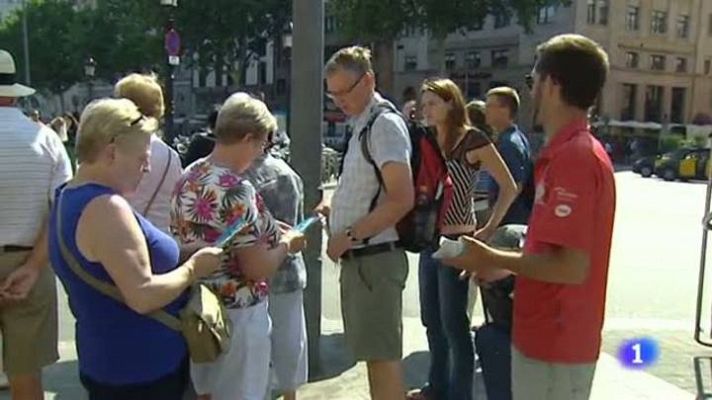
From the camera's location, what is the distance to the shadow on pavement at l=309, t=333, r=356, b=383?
4875 millimetres

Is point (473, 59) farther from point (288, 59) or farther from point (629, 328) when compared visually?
point (629, 328)

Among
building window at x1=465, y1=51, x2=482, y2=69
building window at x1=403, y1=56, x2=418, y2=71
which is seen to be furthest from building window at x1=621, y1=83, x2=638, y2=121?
building window at x1=403, y1=56, x2=418, y2=71

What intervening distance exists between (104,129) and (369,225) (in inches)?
49.9

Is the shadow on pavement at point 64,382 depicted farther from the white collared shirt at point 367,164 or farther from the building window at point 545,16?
the building window at point 545,16

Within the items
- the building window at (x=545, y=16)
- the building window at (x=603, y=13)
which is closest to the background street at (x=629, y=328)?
the building window at (x=545, y=16)

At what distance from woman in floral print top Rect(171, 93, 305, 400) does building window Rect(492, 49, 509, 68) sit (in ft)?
160

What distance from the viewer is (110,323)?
2.36 m

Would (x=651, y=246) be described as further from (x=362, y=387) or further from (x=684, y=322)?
(x=362, y=387)

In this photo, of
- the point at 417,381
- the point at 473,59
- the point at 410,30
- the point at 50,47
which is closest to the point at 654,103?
the point at 473,59

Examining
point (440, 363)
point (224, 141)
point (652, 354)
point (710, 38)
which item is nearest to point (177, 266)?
point (224, 141)

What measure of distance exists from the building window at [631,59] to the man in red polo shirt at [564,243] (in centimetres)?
5099

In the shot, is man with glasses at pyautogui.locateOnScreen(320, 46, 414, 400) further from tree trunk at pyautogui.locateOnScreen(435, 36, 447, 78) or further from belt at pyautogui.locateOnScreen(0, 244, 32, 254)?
tree trunk at pyautogui.locateOnScreen(435, 36, 447, 78)

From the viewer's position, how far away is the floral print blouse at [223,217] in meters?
2.78

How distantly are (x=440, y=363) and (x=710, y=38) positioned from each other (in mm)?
57874
